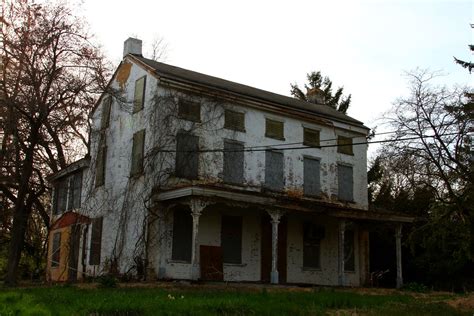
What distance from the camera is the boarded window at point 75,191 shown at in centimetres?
2823

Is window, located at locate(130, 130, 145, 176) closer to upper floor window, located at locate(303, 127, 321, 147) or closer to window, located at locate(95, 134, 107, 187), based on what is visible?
window, located at locate(95, 134, 107, 187)

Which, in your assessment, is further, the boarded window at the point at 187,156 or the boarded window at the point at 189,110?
the boarded window at the point at 189,110

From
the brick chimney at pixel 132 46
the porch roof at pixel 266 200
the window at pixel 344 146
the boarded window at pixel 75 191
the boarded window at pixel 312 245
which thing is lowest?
the boarded window at pixel 312 245

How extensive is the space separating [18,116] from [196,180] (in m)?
7.13

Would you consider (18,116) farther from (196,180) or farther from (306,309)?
(306,309)

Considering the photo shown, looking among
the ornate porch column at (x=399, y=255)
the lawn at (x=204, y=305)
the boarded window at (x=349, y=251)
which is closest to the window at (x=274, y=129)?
the boarded window at (x=349, y=251)

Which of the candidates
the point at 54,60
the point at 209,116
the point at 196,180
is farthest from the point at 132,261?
the point at 54,60

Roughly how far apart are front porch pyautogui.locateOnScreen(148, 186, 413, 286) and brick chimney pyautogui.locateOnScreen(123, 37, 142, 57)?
852 centimetres

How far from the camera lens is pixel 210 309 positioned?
40.7 feet

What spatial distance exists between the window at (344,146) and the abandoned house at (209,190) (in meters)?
0.09

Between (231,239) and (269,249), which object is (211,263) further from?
(269,249)

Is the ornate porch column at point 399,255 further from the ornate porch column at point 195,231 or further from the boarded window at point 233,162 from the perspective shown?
the ornate porch column at point 195,231

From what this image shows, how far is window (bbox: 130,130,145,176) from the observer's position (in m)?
23.8

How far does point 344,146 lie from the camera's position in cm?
2911
